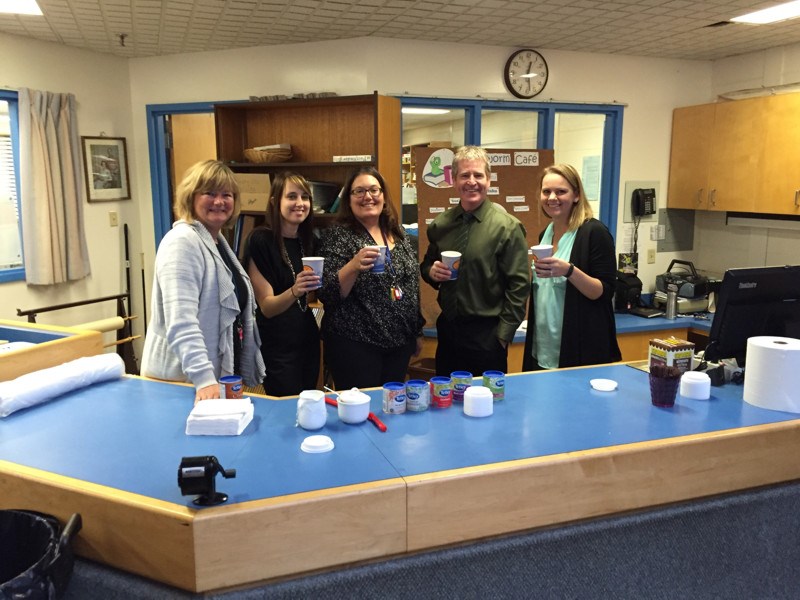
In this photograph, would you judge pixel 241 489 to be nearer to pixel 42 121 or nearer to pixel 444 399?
pixel 444 399

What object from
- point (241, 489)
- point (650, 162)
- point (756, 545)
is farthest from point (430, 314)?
point (241, 489)

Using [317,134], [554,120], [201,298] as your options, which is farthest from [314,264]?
[554,120]

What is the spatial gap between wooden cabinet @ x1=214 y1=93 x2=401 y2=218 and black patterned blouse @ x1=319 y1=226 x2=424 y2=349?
1.42 metres

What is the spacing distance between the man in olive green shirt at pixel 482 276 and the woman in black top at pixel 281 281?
58cm

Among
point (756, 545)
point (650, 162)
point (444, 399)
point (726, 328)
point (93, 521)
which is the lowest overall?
point (756, 545)

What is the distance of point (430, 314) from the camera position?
13.7ft

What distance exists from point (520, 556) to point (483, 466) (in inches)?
9.4

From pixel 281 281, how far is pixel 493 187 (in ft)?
7.58

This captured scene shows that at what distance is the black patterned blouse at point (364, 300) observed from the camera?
96.0 inches

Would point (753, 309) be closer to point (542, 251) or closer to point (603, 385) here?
point (603, 385)

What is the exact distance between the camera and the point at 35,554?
52.0 inches

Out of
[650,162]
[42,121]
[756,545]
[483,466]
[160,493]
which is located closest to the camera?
[160,493]

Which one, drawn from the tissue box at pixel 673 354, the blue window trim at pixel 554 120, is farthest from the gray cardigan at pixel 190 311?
the blue window trim at pixel 554 120

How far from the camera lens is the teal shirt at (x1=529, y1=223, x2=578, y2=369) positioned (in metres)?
2.49
